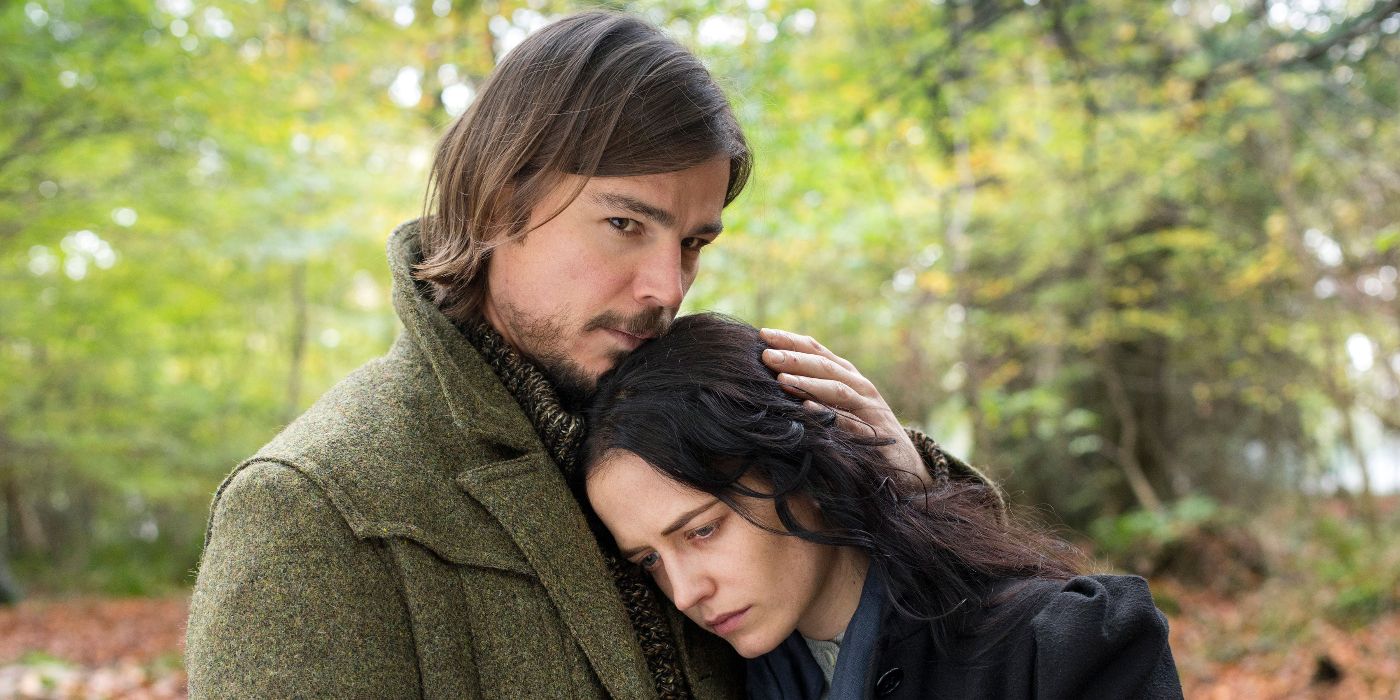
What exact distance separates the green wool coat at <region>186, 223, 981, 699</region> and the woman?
0.47 feet

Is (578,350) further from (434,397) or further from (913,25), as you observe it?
(913,25)

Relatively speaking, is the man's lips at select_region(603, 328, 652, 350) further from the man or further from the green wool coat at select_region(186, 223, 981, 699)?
the green wool coat at select_region(186, 223, 981, 699)

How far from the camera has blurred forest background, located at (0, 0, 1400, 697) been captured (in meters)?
6.50

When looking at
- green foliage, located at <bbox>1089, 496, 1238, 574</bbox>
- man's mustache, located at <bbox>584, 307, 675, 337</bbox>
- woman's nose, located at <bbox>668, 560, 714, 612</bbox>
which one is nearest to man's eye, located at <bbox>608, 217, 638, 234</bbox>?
man's mustache, located at <bbox>584, 307, 675, 337</bbox>

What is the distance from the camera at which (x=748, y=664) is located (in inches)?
94.1

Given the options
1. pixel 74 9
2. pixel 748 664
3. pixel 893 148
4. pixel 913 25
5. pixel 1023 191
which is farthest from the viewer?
pixel 1023 191

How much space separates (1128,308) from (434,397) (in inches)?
415

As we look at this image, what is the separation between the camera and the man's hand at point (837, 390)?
228cm

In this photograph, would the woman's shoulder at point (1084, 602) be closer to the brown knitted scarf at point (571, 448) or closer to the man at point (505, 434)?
the man at point (505, 434)

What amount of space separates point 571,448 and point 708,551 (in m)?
0.35

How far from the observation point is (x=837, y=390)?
231 cm

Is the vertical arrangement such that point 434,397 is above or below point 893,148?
above

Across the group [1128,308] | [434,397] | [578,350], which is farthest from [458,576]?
[1128,308]

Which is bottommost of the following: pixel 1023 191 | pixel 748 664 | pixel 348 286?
pixel 348 286
